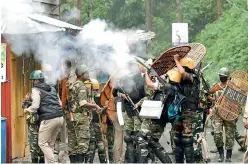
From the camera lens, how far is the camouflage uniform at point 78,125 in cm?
964

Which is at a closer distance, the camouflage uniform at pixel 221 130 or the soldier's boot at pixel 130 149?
the soldier's boot at pixel 130 149

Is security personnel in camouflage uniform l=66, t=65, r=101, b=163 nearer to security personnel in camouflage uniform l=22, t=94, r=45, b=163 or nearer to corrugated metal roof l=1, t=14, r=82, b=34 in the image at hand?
security personnel in camouflage uniform l=22, t=94, r=45, b=163

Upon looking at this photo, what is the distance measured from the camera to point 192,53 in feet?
34.4

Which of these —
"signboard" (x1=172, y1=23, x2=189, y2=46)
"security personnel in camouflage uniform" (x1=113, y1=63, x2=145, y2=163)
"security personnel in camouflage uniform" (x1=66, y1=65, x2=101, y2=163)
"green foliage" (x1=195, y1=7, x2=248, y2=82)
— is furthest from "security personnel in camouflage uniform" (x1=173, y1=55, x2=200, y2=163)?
"green foliage" (x1=195, y1=7, x2=248, y2=82)

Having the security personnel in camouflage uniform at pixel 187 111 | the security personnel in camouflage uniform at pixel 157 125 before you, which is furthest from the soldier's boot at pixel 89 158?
the security personnel in camouflage uniform at pixel 187 111

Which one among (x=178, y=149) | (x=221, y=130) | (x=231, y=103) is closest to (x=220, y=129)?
(x=221, y=130)

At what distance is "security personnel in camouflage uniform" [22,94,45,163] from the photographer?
31.3 feet

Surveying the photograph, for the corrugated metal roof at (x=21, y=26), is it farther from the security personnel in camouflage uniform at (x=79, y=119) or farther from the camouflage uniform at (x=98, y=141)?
the camouflage uniform at (x=98, y=141)

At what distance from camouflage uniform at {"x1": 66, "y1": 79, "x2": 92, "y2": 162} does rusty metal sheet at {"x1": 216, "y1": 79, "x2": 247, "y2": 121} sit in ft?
9.28

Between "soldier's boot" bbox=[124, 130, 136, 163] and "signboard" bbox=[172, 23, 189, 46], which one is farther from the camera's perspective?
"signboard" bbox=[172, 23, 189, 46]

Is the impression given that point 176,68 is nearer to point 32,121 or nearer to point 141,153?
point 141,153

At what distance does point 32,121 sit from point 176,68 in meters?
2.53

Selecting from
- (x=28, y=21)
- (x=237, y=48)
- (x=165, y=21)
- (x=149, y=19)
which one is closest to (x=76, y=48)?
(x=28, y=21)

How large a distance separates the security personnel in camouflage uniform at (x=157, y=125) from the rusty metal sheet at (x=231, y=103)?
7.22 feet
